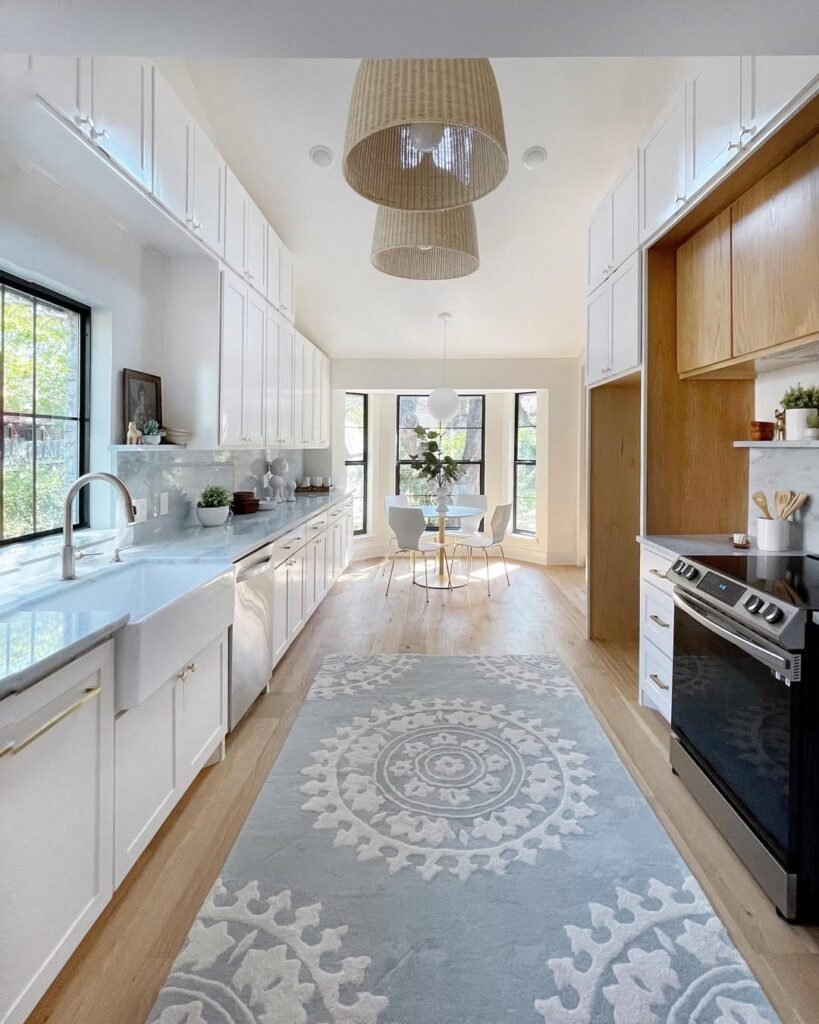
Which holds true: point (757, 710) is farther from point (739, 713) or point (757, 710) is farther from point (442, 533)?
point (442, 533)

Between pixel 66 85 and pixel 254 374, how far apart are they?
212 cm

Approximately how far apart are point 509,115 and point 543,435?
3.96 m

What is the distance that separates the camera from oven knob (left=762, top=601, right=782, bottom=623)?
166 cm

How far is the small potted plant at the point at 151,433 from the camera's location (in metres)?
2.92

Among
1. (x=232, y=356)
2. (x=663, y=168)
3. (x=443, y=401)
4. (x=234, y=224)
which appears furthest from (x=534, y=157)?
(x=232, y=356)

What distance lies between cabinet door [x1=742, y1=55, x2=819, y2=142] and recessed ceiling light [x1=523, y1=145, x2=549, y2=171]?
2.08 m

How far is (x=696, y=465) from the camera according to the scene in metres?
3.20

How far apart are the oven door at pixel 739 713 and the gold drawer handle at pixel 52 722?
6.07ft

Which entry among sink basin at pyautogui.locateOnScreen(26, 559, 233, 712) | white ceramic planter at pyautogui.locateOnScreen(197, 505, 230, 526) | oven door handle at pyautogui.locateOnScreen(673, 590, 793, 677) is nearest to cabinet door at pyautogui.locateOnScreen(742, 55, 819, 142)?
oven door handle at pyautogui.locateOnScreen(673, 590, 793, 677)

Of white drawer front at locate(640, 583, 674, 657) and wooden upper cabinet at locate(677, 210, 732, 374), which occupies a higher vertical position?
wooden upper cabinet at locate(677, 210, 732, 374)

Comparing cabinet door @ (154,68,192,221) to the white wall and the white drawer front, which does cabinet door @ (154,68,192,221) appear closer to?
the white drawer front

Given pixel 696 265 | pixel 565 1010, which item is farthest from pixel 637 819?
pixel 696 265

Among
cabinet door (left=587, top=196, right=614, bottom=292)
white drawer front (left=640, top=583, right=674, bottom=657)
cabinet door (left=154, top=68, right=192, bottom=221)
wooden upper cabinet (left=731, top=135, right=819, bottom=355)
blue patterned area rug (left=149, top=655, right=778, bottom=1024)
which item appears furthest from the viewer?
cabinet door (left=587, top=196, right=614, bottom=292)

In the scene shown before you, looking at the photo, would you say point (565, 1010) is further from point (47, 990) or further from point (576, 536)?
point (576, 536)
